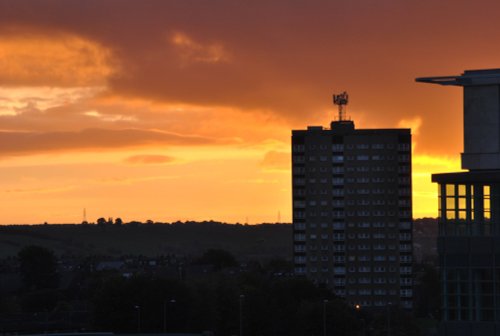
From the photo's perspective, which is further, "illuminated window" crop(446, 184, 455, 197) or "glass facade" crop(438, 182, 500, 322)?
"illuminated window" crop(446, 184, 455, 197)

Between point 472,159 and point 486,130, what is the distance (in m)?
1.92

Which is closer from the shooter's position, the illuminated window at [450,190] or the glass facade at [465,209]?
the glass facade at [465,209]

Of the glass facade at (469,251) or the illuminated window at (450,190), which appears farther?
the illuminated window at (450,190)

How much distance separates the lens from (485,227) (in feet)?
355

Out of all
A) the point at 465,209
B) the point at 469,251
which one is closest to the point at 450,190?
the point at 465,209

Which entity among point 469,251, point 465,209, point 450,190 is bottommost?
point 469,251

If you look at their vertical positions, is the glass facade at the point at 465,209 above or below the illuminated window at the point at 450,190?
below

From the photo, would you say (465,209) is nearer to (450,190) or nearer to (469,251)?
(450,190)

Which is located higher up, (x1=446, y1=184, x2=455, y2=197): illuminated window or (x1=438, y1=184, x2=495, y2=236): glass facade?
(x1=446, y1=184, x2=455, y2=197): illuminated window

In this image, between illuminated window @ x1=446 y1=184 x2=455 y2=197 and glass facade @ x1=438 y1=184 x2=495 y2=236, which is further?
illuminated window @ x1=446 y1=184 x2=455 y2=197

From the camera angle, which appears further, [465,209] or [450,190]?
[450,190]

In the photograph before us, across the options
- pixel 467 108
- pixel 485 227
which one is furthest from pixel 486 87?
pixel 485 227

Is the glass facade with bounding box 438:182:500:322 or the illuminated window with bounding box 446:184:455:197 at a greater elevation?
the illuminated window with bounding box 446:184:455:197

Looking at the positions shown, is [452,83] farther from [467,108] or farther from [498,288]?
[498,288]
